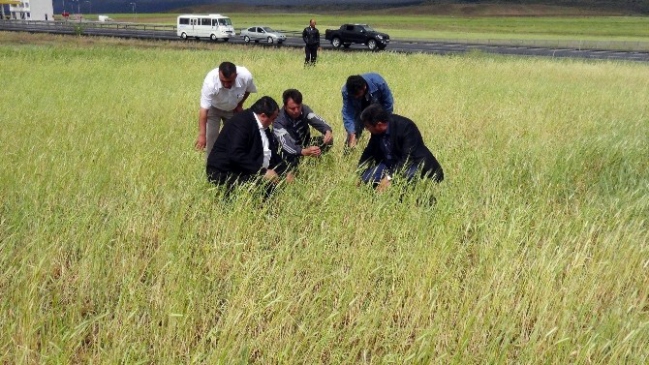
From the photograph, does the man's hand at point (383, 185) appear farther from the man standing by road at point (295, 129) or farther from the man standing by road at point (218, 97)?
the man standing by road at point (218, 97)

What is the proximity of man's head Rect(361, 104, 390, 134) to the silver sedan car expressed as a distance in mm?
31947

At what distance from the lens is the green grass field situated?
270cm

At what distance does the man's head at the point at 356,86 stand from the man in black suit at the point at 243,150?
120 cm

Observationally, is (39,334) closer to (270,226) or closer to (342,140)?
(270,226)

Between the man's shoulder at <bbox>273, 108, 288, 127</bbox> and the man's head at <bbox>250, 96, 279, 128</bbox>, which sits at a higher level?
the man's head at <bbox>250, 96, 279, 128</bbox>

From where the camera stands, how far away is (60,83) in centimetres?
1170

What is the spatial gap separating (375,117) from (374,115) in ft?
0.07

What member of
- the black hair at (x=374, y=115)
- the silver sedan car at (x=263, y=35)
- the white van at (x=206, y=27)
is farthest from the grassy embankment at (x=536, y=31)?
the black hair at (x=374, y=115)

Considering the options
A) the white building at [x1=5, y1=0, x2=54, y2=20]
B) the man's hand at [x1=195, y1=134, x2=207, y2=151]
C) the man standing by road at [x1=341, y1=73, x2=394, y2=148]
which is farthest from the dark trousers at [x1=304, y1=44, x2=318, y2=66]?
the white building at [x1=5, y1=0, x2=54, y2=20]

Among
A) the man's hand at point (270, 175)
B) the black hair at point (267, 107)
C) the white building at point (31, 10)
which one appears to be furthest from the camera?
the white building at point (31, 10)

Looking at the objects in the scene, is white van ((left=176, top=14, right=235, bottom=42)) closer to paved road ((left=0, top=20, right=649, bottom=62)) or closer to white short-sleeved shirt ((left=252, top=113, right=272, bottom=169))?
paved road ((left=0, top=20, right=649, bottom=62))

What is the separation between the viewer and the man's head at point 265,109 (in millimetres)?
4520

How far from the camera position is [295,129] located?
571cm

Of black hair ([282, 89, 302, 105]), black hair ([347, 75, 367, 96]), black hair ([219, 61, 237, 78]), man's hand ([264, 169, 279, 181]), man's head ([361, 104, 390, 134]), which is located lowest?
man's hand ([264, 169, 279, 181])
